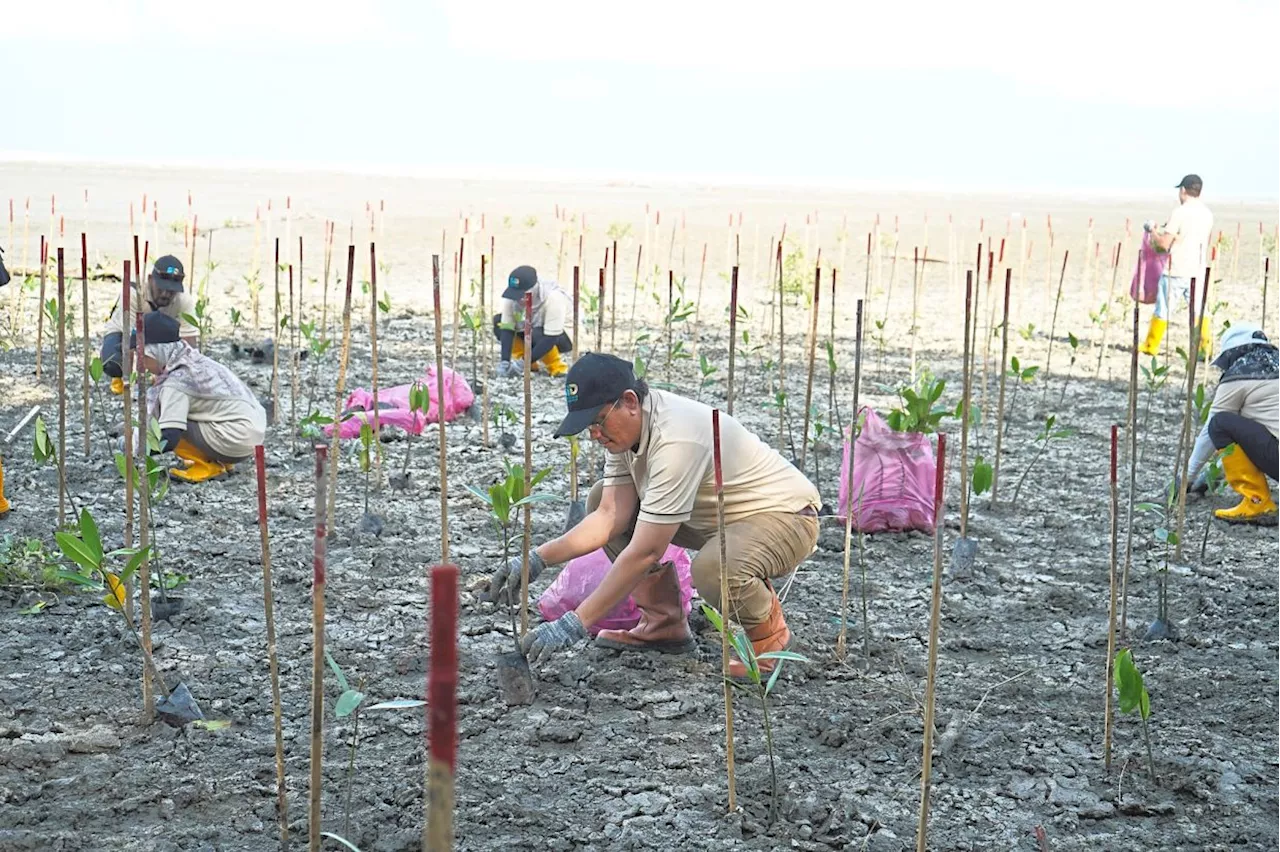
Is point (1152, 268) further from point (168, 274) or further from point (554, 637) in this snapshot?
point (554, 637)

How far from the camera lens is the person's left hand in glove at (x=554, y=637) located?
9.95 feet

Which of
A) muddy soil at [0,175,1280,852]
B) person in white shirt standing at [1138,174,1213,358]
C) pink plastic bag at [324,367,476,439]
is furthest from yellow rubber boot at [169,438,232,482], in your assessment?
person in white shirt standing at [1138,174,1213,358]

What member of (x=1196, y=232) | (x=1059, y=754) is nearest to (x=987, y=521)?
(x=1059, y=754)

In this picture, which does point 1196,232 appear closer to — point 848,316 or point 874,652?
point 848,316

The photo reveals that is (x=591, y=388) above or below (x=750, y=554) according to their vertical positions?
above

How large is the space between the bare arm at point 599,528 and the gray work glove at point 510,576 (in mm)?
60

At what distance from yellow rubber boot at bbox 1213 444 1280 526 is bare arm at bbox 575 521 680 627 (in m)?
2.57

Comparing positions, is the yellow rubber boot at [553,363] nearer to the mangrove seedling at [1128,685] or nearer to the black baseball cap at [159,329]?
the black baseball cap at [159,329]

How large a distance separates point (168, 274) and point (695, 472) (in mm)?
2996

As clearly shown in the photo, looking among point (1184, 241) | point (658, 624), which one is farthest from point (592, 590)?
point (1184, 241)

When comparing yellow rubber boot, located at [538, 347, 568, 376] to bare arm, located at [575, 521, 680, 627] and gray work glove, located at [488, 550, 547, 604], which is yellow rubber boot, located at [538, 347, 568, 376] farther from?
bare arm, located at [575, 521, 680, 627]

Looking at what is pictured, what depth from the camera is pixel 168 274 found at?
16.9ft

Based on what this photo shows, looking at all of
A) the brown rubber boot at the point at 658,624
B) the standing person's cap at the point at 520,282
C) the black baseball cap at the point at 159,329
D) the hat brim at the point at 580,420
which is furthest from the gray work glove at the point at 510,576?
the standing person's cap at the point at 520,282

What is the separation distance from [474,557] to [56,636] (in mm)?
1269
